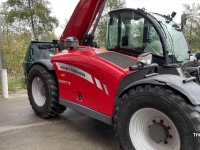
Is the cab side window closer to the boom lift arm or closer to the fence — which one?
the boom lift arm

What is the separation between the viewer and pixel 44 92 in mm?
4215

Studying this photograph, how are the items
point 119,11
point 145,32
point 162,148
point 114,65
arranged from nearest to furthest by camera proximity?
point 162,148
point 114,65
point 145,32
point 119,11

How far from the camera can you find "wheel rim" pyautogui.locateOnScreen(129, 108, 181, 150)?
88.6 inches

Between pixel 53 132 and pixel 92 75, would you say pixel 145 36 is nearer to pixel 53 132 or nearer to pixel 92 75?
pixel 92 75

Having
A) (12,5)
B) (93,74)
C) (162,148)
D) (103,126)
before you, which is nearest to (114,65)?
(93,74)

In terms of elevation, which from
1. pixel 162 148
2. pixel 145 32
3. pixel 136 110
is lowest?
pixel 162 148

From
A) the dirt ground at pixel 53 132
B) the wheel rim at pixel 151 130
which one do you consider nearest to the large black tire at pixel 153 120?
the wheel rim at pixel 151 130

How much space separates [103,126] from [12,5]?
13869 millimetres

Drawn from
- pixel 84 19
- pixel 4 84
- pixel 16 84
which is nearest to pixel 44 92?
pixel 84 19

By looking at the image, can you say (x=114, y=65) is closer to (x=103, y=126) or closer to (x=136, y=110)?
(x=136, y=110)

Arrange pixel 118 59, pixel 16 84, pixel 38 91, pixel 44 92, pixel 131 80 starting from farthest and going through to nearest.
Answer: pixel 16 84 → pixel 38 91 → pixel 44 92 → pixel 118 59 → pixel 131 80

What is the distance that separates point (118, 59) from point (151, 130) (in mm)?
1061

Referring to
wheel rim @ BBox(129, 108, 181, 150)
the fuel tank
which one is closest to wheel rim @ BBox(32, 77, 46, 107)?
the fuel tank

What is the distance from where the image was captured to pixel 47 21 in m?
15.5
